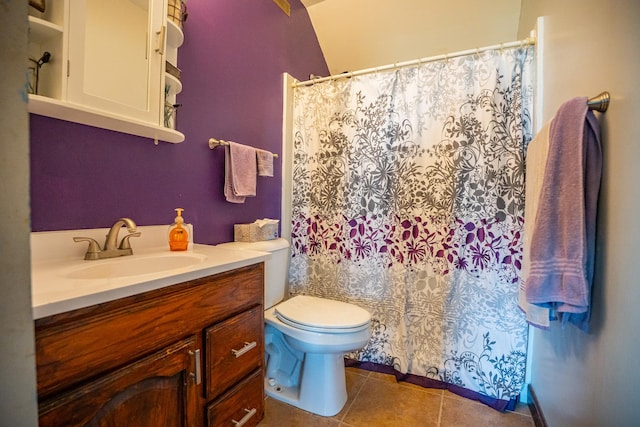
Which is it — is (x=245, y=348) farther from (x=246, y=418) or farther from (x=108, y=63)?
(x=108, y=63)

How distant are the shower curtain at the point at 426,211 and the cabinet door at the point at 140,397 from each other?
1126 millimetres

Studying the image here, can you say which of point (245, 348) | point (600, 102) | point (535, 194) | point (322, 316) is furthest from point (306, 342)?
point (600, 102)

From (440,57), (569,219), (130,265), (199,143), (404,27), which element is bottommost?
(130,265)

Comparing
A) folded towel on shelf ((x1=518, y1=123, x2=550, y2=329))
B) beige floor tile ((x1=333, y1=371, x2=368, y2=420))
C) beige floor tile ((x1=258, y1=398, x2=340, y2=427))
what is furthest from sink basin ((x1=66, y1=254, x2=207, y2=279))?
folded towel on shelf ((x1=518, y1=123, x2=550, y2=329))

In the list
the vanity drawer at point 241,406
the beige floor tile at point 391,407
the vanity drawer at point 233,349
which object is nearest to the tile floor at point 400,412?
the beige floor tile at point 391,407

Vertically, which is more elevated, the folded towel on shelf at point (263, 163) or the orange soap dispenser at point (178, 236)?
the folded towel on shelf at point (263, 163)

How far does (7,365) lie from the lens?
31cm

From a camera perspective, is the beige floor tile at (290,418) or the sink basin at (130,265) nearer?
the sink basin at (130,265)

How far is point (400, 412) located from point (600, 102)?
1.49 meters

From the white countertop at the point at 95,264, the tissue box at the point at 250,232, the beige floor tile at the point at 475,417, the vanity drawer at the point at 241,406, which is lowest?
the beige floor tile at the point at 475,417

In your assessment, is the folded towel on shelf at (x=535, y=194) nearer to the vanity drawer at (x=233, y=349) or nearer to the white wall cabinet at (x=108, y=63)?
the vanity drawer at (x=233, y=349)

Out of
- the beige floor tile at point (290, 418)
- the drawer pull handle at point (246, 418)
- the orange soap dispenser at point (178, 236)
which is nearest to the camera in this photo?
the drawer pull handle at point (246, 418)

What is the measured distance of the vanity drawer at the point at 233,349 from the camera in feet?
3.22

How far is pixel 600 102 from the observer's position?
80cm
